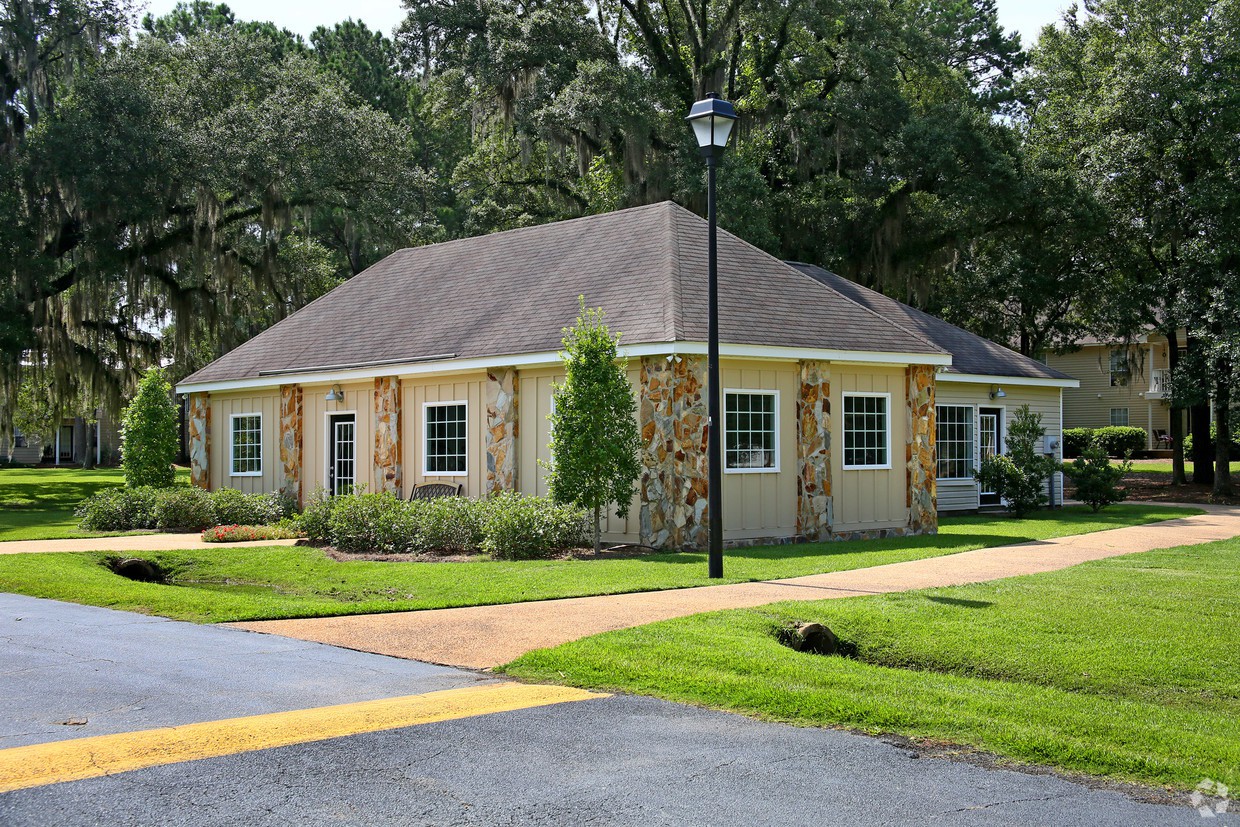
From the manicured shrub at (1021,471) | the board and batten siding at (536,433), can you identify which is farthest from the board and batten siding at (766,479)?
the manicured shrub at (1021,471)

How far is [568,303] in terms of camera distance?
17.8 meters

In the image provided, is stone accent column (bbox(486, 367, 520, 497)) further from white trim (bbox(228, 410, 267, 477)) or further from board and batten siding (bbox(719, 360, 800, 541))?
white trim (bbox(228, 410, 267, 477))

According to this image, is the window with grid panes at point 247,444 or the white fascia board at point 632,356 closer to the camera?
the white fascia board at point 632,356

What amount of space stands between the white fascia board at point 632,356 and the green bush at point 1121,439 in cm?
2514

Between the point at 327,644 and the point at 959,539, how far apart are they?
1100 cm

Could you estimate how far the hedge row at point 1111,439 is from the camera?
38531 mm

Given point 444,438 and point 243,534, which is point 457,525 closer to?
point 444,438

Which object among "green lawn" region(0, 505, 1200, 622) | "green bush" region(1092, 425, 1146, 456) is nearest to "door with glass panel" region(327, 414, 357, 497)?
"green lawn" region(0, 505, 1200, 622)

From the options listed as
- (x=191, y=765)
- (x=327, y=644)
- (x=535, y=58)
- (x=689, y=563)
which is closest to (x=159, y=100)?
(x=535, y=58)

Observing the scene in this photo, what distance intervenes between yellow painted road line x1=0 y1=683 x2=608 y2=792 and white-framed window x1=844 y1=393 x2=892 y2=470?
1114 centimetres

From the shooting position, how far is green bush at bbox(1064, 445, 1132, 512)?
2219cm

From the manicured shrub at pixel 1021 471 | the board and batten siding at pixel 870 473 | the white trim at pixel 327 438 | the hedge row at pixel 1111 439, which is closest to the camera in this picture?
the board and batten siding at pixel 870 473

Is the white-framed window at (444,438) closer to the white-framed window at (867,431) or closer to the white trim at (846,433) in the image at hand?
the white trim at (846,433)

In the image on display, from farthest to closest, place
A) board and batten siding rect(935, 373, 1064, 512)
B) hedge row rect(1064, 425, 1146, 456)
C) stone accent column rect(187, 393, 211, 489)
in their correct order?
hedge row rect(1064, 425, 1146, 456) → stone accent column rect(187, 393, 211, 489) → board and batten siding rect(935, 373, 1064, 512)
